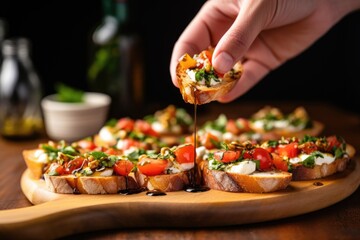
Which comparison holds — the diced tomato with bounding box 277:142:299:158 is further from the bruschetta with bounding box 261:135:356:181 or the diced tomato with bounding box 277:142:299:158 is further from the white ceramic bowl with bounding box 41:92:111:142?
the white ceramic bowl with bounding box 41:92:111:142

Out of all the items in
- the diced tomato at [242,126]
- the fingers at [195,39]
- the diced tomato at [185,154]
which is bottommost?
the diced tomato at [242,126]

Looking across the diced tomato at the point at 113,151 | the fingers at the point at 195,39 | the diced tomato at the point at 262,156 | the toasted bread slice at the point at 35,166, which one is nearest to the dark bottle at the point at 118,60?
the fingers at the point at 195,39

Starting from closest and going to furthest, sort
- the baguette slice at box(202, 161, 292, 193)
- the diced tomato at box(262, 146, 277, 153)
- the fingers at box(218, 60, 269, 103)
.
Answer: the baguette slice at box(202, 161, 292, 193) < the diced tomato at box(262, 146, 277, 153) < the fingers at box(218, 60, 269, 103)

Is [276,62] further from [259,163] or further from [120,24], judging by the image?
[120,24]

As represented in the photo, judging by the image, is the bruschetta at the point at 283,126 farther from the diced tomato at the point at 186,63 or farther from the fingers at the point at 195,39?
the diced tomato at the point at 186,63

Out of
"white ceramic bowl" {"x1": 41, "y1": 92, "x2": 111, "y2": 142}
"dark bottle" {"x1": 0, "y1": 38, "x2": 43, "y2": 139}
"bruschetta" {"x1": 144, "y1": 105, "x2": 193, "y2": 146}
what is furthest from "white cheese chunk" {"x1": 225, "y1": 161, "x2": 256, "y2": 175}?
"dark bottle" {"x1": 0, "y1": 38, "x2": 43, "y2": 139}

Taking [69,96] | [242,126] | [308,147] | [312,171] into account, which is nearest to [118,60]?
[69,96]

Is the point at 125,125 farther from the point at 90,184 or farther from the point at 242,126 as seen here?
the point at 90,184
